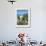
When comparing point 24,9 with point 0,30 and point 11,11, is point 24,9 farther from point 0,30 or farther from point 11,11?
point 0,30

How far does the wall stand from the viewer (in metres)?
5.96

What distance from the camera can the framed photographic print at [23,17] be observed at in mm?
5984

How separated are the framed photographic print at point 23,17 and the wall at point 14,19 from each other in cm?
16

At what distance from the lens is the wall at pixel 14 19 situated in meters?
5.96

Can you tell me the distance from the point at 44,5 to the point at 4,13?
1.80 metres

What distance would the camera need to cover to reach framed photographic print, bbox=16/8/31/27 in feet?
19.6

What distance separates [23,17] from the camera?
6035 mm

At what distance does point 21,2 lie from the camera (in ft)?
19.7

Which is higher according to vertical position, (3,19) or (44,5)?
(44,5)

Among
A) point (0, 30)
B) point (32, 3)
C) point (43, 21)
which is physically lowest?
point (0, 30)

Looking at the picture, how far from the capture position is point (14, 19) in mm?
5992

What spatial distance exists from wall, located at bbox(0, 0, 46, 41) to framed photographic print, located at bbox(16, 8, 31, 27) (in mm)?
159

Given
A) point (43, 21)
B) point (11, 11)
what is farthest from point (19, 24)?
point (43, 21)

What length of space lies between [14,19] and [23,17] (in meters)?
0.41
